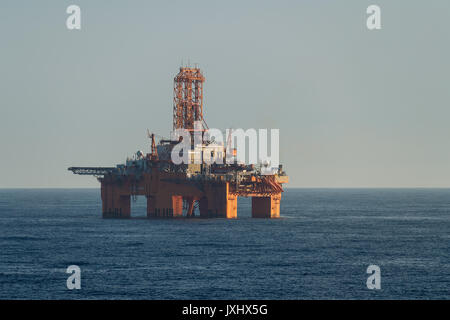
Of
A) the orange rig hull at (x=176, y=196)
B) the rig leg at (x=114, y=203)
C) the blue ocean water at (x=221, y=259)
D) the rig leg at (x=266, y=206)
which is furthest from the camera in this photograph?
the rig leg at (x=266, y=206)

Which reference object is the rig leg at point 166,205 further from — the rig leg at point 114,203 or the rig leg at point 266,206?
the rig leg at point 266,206

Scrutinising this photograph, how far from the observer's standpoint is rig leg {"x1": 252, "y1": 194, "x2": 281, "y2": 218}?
4267 inches

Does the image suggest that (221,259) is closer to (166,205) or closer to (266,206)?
(166,205)

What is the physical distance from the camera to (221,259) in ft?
216

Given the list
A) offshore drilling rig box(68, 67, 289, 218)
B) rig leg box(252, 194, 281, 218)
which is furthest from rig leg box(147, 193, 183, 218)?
rig leg box(252, 194, 281, 218)

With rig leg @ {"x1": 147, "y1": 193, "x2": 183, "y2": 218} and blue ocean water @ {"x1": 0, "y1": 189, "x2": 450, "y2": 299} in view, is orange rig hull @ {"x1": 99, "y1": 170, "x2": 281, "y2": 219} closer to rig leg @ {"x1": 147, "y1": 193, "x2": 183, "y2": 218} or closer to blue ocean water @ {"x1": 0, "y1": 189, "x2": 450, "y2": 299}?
rig leg @ {"x1": 147, "y1": 193, "x2": 183, "y2": 218}

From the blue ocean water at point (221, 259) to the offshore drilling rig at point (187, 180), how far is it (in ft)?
10.2

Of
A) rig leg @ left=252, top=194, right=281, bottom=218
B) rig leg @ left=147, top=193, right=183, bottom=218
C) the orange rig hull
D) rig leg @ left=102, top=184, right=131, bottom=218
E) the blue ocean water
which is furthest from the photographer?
rig leg @ left=252, top=194, right=281, bottom=218

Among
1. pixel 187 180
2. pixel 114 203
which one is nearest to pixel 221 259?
pixel 187 180

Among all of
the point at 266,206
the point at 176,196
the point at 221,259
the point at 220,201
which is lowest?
the point at 221,259

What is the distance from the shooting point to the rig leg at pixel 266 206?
4267 inches

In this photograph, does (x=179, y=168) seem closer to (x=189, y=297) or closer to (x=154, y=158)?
(x=154, y=158)

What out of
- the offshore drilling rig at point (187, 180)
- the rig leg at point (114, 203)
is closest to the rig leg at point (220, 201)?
the offshore drilling rig at point (187, 180)

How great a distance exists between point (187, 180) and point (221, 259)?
118 ft
